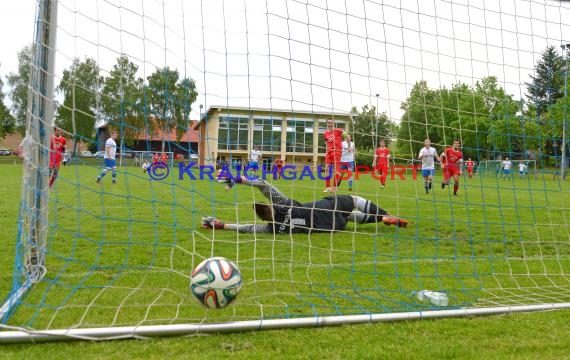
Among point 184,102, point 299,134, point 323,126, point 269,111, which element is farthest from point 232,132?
point 323,126

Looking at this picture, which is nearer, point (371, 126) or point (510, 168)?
point (371, 126)

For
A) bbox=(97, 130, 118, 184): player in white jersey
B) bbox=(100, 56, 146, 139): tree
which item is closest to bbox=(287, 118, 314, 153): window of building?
bbox=(100, 56, 146, 139): tree

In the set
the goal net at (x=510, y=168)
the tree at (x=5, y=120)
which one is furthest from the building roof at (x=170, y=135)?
the tree at (x=5, y=120)

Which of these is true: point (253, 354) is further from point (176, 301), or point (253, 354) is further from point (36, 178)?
point (36, 178)

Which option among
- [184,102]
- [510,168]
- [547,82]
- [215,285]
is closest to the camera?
[215,285]

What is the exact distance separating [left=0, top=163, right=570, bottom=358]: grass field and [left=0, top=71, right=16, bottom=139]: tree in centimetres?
Result: 4626

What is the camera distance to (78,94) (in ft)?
11.7

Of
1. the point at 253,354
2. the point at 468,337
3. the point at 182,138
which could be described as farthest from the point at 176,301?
the point at 468,337

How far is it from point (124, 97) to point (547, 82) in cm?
486

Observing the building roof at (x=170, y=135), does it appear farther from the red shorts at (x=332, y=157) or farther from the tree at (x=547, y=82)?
the tree at (x=547, y=82)

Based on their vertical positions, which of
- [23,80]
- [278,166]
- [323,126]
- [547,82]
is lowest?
[278,166]

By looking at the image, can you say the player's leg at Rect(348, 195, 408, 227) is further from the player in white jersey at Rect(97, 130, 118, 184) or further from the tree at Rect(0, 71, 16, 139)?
the tree at Rect(0, 71, 16, 139)

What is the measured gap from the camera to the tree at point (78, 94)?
3547 mm

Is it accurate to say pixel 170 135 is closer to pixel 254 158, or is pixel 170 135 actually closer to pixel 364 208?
pixel 254 158
